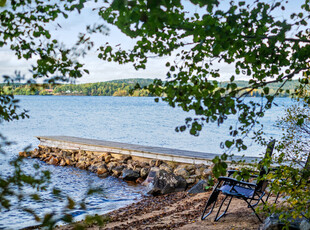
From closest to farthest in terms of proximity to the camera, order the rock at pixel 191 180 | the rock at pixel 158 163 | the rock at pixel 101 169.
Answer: the rock at pixel 191 180 → the rock at pixel 158 163 → the rock at pixel 101 169

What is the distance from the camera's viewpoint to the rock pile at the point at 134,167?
740 centimetres

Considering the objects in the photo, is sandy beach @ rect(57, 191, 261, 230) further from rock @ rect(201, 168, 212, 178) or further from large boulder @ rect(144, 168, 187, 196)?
rock @ rect(201, 168, 212, 178)

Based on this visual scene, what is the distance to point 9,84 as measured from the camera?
1704mm

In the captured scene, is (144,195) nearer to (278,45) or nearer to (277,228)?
(277,228)

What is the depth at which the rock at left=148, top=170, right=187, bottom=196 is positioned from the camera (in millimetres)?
7238

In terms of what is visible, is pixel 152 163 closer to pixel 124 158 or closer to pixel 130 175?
pixel 130 175

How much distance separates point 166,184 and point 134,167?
82.3 inches

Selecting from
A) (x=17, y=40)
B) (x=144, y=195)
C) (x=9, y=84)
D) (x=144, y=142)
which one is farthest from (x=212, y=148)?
(x=9, y=84)

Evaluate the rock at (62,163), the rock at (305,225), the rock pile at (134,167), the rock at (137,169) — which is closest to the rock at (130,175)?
the rock pile at (134,167)

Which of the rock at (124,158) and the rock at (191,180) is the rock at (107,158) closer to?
the rock at (124,158)

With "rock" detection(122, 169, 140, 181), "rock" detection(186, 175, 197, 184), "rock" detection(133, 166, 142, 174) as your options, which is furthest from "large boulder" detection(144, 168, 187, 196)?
"rock" detection(133, 166, 142, 174)

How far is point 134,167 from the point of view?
362 inches

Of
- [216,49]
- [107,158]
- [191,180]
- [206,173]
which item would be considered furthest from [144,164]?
[216,49]

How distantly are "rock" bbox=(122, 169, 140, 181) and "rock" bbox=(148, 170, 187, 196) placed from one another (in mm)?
1356
